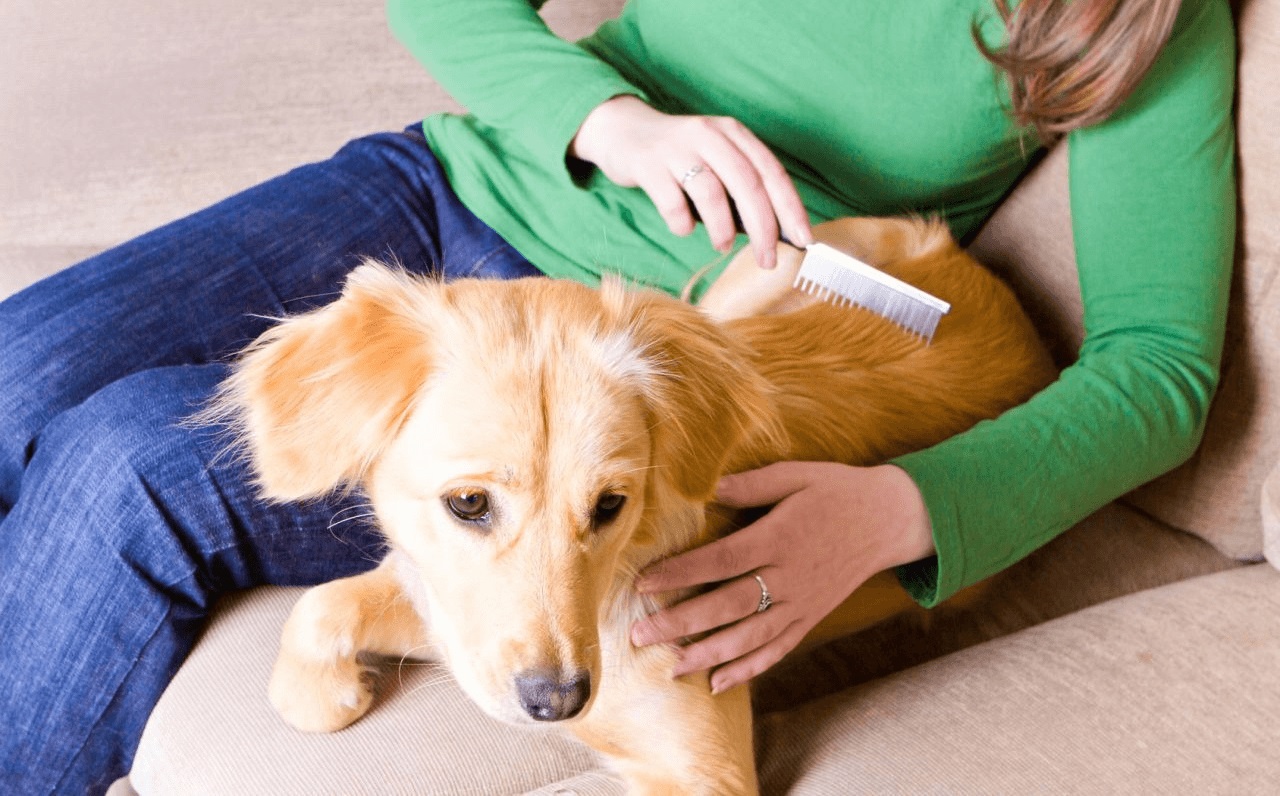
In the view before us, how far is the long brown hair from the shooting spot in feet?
3.64

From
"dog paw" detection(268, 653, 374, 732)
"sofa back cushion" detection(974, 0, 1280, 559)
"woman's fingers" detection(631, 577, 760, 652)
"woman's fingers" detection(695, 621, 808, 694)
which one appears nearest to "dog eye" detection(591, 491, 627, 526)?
"woman's fingers" detection(631, 577, 760, 652)

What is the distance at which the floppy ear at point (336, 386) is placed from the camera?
92 centimetres

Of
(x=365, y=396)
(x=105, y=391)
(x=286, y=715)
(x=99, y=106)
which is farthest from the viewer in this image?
(x=99, y=106)

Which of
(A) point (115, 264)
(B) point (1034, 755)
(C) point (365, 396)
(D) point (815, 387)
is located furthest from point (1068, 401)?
(A) point (115, 264)

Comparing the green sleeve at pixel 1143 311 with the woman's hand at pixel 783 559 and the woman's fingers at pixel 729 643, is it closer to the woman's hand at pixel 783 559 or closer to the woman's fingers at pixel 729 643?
the woman's hand at pixel 783 559

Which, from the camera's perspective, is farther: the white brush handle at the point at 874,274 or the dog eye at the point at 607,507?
the white brush handle at the point at 874,274

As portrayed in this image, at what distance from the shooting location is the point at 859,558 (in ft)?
3.46

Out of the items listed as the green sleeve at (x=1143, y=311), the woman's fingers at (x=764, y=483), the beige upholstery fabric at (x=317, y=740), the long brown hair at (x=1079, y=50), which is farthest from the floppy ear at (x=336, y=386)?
the long brown hair at (x=1079, y=50)

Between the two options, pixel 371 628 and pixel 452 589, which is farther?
pixel 371 628

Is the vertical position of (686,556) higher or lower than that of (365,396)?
lower

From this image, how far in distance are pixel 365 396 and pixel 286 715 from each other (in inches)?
14.6

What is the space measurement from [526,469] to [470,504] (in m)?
0.07

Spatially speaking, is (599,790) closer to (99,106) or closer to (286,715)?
(286,715)

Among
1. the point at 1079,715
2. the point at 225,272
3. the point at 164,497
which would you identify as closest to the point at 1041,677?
the point at 1079,715
